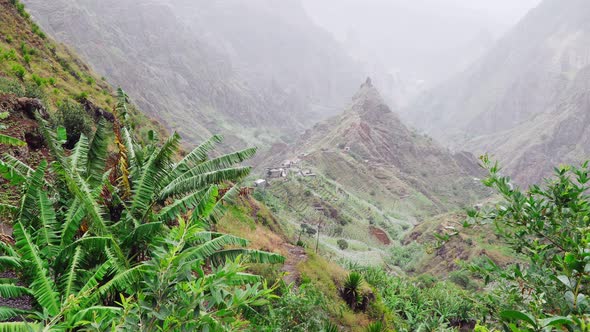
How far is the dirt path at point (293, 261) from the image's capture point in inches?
612

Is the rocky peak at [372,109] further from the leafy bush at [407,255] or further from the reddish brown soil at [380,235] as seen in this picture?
the leafy bush at [407,255]

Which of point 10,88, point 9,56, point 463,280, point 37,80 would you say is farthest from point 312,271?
point 463,280

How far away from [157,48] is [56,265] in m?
207

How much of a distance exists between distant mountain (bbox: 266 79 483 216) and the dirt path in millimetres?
76277

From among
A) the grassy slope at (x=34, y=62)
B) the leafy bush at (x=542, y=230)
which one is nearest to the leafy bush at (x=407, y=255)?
the grassy slope at (x=34, y=62)

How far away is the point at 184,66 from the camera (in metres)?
189

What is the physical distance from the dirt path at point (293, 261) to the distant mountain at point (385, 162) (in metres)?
76.3

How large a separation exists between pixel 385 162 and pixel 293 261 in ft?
345

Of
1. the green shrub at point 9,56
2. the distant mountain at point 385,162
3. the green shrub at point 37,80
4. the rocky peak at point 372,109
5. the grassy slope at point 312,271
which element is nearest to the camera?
the grassy slope at point 312,271

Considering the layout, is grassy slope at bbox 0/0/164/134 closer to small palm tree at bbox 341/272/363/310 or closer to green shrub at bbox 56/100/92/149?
green shrub at bbox 56/100/92/149

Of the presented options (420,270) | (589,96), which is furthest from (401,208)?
(589,96)

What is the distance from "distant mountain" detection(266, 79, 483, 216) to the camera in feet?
327

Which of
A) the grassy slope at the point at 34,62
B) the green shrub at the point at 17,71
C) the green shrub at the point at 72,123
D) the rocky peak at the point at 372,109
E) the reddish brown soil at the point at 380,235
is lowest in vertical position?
the reddish brown soil at the point at 380,235

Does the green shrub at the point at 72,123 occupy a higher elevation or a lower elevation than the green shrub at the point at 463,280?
higher
